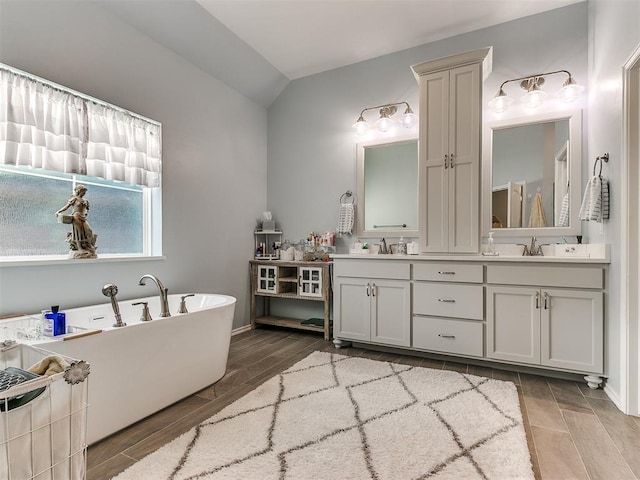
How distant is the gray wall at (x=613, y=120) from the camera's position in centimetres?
206

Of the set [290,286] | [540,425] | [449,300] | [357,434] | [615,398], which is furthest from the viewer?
[290,286]

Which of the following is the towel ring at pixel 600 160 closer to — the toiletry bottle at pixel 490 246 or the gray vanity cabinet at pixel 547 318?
the gray vanity cabinet at pixel 547 318

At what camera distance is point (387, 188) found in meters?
3.67

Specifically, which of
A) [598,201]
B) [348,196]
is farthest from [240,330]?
[598,201]

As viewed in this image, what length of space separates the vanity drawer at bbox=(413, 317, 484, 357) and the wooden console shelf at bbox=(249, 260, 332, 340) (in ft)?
3.25

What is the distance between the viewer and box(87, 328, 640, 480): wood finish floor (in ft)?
5.08

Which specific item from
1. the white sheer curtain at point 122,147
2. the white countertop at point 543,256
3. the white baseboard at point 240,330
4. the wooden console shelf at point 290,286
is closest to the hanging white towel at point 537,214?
the white countertop at point 543,256

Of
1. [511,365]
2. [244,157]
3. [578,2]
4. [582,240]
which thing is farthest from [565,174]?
[244,157]

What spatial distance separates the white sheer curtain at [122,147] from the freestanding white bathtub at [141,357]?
39.5 inches

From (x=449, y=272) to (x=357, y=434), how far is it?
4.98ft

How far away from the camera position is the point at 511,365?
2680 mm

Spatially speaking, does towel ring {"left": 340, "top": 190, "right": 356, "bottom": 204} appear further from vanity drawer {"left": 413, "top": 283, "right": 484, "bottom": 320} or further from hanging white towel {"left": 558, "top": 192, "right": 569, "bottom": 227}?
hanging white towel {"left": 558, "top": 192, "right": 569, "bottom": 227}

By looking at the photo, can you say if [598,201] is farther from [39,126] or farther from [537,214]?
[39,126]

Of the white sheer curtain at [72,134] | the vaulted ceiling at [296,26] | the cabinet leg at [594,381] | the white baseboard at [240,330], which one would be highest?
the vaulted ceiling at [296,26]
